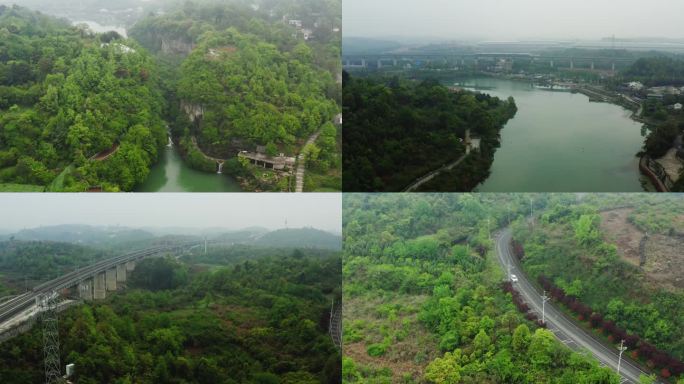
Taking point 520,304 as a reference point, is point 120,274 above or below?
above

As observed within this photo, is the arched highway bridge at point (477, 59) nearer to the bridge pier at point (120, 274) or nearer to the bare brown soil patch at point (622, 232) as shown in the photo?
the bare brown soil patch at point (622, 232)

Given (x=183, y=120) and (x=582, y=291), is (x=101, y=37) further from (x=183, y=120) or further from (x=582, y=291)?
(x=582, y=291)

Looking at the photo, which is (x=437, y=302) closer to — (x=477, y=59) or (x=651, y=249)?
(x=651, y=249)

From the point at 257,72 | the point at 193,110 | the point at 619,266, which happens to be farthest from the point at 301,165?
the point at 619,266

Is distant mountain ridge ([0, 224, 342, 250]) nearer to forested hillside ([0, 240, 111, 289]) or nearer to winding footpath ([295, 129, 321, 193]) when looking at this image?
forested hillside ([0, 240, 111, 289])

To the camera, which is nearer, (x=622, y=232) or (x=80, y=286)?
(x=80, y=286)

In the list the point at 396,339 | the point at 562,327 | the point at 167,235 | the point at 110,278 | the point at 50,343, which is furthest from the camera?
the point at 167,235

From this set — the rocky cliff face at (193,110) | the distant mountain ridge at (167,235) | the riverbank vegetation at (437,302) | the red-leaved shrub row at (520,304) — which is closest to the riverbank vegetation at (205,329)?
the distant mountain ridge at (167,235)
